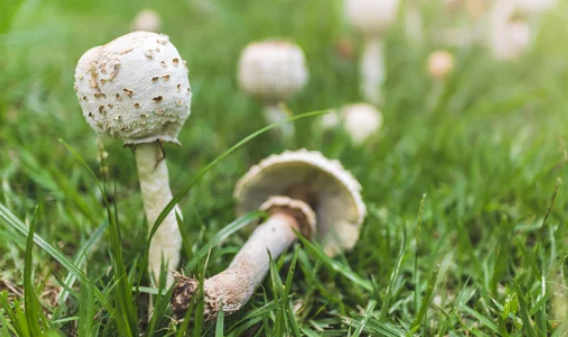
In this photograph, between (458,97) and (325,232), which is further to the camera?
(458,97)

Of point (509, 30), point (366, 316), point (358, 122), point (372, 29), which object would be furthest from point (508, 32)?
point (366, 316)

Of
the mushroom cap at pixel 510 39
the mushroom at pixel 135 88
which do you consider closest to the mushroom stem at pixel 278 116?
the mushroom at pixel 135 88

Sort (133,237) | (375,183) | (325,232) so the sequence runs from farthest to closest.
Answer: (375,183) → (325,232) → (133,237)

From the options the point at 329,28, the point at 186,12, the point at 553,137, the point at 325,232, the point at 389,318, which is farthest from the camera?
the point at 186,12

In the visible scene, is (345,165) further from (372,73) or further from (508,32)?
(508,32)

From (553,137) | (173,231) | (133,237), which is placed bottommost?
(553,137)

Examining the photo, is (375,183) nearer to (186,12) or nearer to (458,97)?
(458,97)

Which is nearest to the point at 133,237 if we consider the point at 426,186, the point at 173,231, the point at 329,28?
the point at 173,231

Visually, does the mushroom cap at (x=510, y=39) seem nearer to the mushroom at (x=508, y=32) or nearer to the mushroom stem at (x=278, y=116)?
the mushroom at (x=508, y=32)
